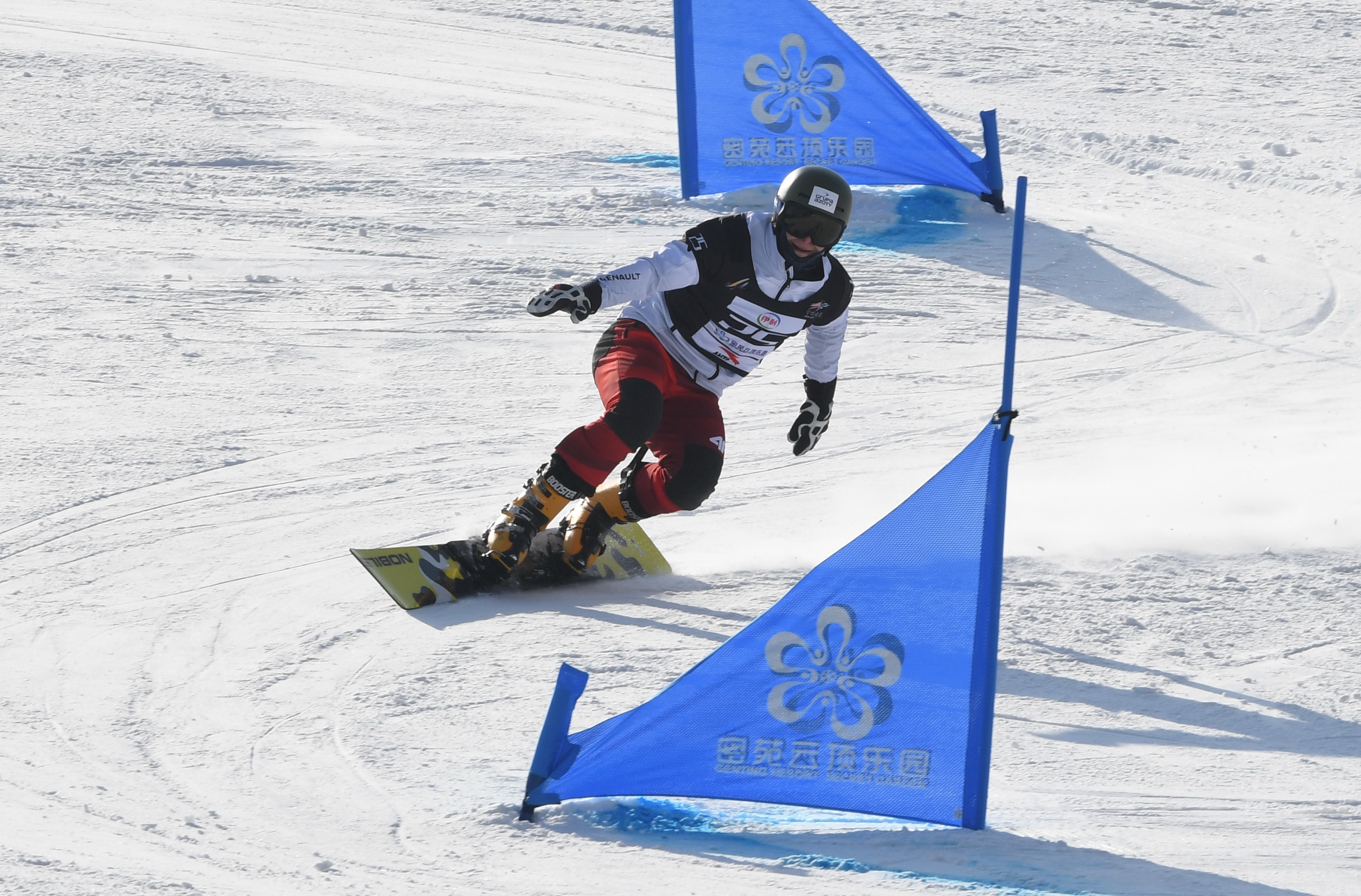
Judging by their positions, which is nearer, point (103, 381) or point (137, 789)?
point (137, 789)

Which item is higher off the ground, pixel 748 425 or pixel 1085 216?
pixel 1085 216

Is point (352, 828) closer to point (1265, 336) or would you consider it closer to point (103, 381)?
point (103, 381)

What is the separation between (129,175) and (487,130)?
255 centimetres

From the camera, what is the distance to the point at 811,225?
15.8 ft

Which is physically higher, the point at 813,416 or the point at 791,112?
the point at 791,112

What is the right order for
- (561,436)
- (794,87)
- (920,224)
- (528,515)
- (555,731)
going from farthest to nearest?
(920,224) → (794,87) → (561,436) → (528,515) → (555,731)

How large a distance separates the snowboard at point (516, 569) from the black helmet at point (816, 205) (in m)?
1.26

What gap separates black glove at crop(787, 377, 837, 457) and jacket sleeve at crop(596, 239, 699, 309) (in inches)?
25.6

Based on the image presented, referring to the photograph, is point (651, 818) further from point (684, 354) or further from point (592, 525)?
point (684, 354)

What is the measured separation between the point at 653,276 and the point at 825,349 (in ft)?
2.42

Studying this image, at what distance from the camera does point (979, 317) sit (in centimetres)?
812

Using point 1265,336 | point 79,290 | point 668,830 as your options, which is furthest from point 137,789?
point 1265,336

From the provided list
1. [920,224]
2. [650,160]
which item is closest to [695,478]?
[920,224]

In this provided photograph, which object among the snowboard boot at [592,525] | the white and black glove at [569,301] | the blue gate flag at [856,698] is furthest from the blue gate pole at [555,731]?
the snowboard boot at [592,525]
